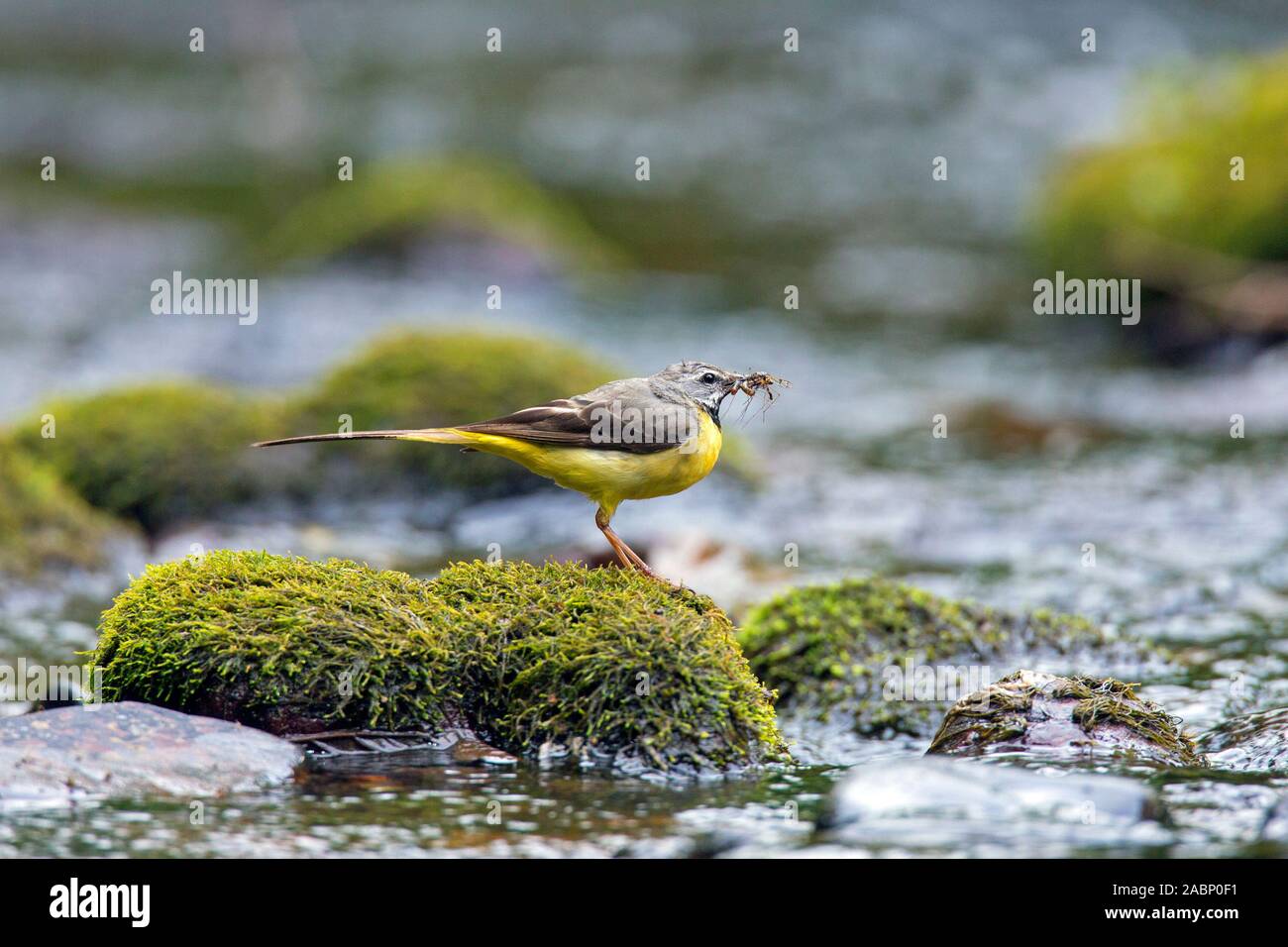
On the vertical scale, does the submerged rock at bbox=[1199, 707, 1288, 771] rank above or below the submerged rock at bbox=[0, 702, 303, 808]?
below

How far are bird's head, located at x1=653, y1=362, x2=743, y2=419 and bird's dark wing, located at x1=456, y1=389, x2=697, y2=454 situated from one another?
0.85ft

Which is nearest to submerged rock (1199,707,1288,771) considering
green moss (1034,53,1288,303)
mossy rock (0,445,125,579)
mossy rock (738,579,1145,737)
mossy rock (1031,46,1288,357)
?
mossy rock (738,579,1145,737)

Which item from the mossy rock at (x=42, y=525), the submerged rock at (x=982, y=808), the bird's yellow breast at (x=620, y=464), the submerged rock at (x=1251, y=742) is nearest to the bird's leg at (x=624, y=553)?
the bird's yellow breast at (x=620, y=464)

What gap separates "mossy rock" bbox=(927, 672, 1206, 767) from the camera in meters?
6.45

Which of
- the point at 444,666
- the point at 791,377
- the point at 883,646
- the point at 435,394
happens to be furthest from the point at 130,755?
the point at 791,377

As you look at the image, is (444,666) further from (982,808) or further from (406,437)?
(982,808)

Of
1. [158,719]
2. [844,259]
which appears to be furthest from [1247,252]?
[158,719]

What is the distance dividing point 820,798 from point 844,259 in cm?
1656

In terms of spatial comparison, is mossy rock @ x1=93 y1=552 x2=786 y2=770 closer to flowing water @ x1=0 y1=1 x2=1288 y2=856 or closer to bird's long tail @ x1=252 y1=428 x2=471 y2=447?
flowing water @ x1=0 y1=1 x2=1288 y2=856

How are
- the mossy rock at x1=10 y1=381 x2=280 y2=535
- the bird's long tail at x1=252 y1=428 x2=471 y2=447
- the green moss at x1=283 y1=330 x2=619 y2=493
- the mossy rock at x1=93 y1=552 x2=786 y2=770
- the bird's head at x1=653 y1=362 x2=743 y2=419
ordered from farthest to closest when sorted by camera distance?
→ the green moss at x1=283 y1=330 x2=619 y2=493 → the mossy rock at x1=10 y1=381 x2=280 y2=535 → the bird's head at x1=653 y1=362 x2=743 y2=419 → the bird's long tail at x1=252 y1=428 x2=471 y2=447 → the mossy rock at x1=93 y1=552 x2=786 y2=770

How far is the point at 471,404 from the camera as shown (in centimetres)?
1184

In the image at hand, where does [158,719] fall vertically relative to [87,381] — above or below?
below

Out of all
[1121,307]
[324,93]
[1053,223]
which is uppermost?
[324,93]

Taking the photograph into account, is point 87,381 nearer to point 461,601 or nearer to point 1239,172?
point 461,601
